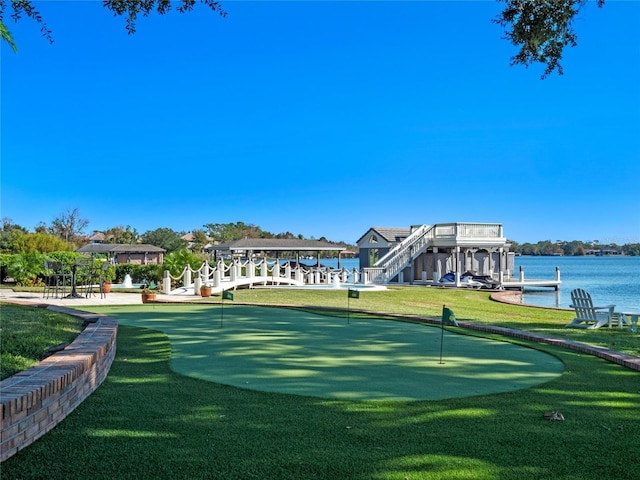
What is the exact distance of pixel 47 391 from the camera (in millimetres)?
4410

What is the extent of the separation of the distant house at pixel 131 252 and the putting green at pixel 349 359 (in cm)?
5559

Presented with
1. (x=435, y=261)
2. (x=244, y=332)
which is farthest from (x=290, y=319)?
(x=435, y=261)

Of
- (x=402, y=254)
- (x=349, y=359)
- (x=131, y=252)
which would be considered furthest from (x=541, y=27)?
(x=131, y=252)

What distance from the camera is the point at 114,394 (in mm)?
5469

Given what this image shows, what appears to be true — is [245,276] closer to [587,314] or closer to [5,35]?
[587,314]

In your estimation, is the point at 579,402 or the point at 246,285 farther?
the point at 246,285

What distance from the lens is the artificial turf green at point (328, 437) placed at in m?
3.68

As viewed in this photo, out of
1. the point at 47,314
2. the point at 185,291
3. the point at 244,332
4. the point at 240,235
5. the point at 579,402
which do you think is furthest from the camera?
the point at 240,235

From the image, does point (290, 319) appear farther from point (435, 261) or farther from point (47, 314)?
point (435, 261)

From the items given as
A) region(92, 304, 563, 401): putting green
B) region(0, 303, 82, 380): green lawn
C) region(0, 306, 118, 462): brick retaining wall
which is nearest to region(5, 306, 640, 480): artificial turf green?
region(0, 306, 118, 462): brick retaining wall

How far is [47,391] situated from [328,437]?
224 cm

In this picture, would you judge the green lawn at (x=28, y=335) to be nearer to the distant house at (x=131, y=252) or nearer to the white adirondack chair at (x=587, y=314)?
the white adirondack chair at (x=587, y=314)

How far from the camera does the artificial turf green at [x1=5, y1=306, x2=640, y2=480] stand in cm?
368

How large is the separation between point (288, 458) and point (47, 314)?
8616mm
